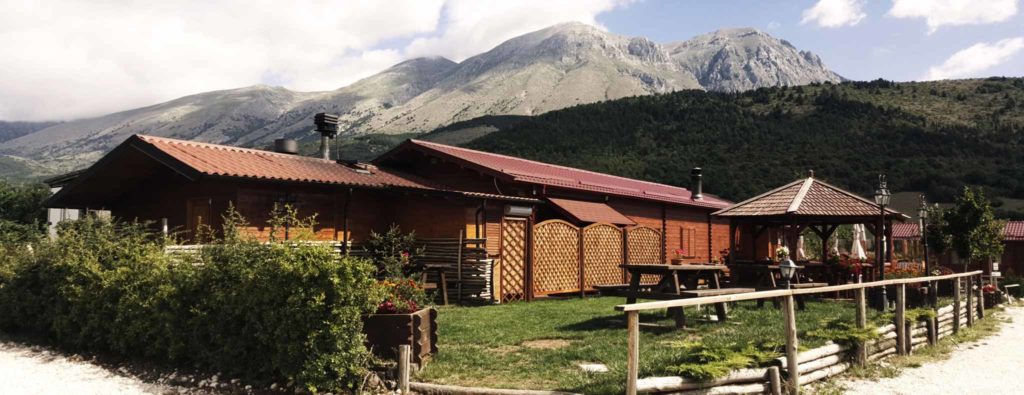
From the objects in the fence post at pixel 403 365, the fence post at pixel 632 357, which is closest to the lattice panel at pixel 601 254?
the fence post at pixel 403 365

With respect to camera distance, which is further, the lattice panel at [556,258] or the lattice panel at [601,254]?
the lattice panel at [601,254]

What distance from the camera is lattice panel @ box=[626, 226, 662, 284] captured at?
63.1 ft

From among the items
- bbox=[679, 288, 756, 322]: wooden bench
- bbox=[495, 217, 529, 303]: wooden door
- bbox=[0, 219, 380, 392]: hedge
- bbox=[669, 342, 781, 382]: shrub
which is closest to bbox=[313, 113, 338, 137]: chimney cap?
bbox=[495, 217, 529, 303]: wooden door

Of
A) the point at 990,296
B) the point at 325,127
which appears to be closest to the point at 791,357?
the point at 990,296

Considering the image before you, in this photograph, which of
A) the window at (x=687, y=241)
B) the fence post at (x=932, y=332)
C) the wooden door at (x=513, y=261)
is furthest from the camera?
the window at (x=687, y=241)

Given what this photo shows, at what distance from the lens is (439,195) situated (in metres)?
15.9

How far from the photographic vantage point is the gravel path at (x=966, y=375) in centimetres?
782

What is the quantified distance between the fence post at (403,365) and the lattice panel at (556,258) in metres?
8.84

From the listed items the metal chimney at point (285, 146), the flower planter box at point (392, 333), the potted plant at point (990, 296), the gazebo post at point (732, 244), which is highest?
the metal chimney at point (285, 146)

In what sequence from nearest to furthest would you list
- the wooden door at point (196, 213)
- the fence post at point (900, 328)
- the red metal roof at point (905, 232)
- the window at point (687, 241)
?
the fence post at point (900, 328)
the wooden door at point (196, 213)
the window at point (687, 241)
the red metal roof at point (905, 232)

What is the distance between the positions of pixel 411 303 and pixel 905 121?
2496 inches

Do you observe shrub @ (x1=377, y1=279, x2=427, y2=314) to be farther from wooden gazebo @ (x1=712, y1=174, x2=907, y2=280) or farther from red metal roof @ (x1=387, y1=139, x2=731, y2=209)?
wooden gazebo @ (x1=712, y1=174, x2=907, y2=280)

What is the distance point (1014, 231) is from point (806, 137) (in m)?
25.2

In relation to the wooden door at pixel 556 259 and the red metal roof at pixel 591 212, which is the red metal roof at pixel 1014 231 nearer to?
the red metal roof at pixel 591 212
